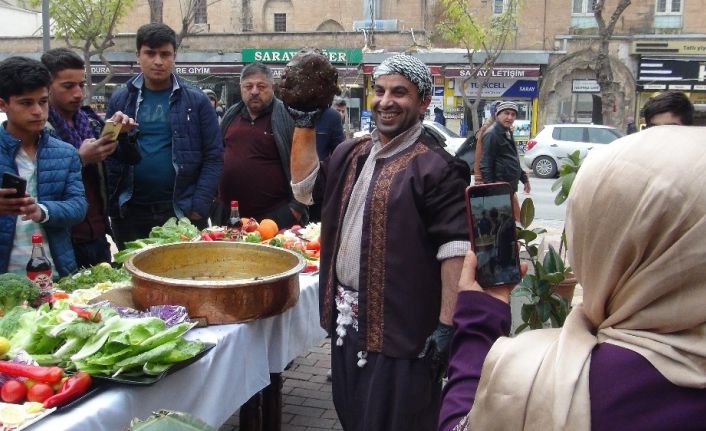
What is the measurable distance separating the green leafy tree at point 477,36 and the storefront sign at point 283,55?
138 inches

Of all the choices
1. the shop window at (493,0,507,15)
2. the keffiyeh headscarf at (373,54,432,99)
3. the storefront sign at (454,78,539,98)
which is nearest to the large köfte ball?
the keffiyeh headscarf at (373,54,432,99)

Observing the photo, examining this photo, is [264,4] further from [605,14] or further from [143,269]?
[143,269]

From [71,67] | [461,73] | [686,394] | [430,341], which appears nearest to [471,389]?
[686,394]

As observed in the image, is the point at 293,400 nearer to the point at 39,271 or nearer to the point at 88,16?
the point at 39,271

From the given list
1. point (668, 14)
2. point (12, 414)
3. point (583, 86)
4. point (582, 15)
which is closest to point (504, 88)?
point (583, 86)

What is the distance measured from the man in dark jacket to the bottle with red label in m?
2.29

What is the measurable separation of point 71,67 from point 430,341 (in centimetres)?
304

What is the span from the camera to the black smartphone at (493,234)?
167 centimetres

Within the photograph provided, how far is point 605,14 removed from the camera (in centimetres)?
2798

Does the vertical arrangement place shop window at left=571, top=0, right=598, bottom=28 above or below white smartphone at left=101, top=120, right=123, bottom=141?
above

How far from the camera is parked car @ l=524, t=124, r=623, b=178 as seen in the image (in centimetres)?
1825

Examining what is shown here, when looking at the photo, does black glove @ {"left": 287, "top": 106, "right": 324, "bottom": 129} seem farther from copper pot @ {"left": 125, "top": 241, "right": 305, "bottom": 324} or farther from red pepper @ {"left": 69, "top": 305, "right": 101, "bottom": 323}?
red pepper @ {"left": 69, "top": 305, "right": 101, "bottom": 323}

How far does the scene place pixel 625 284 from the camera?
1202mm

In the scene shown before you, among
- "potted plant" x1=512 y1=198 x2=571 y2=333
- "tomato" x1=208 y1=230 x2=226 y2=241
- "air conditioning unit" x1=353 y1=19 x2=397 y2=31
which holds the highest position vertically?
"air conditioning unit" x1=353 y1=19 x2=397 y2=31
